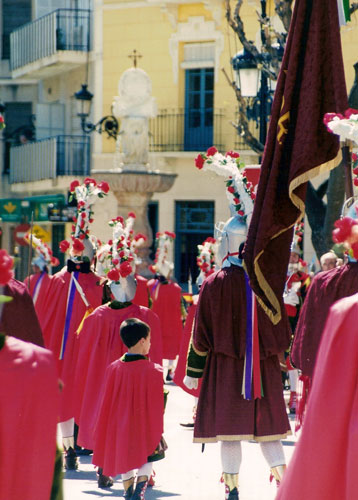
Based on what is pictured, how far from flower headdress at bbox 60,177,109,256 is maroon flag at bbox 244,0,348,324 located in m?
4.71

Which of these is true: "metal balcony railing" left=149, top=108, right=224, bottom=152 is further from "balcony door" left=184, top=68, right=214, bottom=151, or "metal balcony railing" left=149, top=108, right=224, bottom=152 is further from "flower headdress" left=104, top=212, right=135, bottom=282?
"flower headdress" left=104, top=212, right=135, bottom=282

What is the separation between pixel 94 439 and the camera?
8289mm

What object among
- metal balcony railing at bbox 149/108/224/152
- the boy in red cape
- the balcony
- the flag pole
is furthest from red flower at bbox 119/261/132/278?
the balcony

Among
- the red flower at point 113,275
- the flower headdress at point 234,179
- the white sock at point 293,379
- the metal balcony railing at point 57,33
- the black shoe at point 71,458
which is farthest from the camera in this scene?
the metal balcony railing at point 57,33

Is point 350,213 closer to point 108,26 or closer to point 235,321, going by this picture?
point 235,321

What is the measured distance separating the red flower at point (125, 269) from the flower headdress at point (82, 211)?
934 mm

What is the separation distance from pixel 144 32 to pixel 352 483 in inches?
927

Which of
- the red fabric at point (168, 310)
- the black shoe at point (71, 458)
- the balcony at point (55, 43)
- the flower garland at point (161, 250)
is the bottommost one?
the black shoe at point (71, 458)

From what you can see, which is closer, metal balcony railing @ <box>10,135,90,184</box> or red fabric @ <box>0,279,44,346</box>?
red fabric @ <box>0,279,44,346</box>

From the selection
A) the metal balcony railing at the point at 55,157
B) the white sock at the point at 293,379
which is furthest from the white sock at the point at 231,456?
the metal balcony railing at the point at 55,157

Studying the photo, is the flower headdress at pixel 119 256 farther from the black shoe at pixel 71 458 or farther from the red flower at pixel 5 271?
the red flower at pixel 5 271

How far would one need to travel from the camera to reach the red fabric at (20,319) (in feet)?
20.6

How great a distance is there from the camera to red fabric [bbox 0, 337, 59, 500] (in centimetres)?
419

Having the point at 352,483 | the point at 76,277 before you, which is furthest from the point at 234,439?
the point at 352,483
